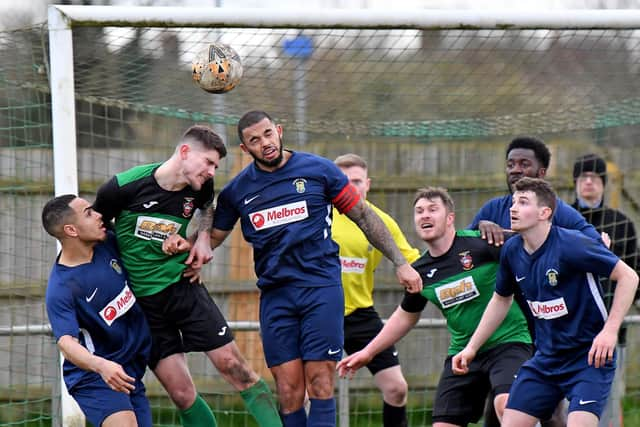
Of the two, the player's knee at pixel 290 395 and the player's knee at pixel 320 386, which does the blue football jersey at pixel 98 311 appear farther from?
the player's knee at pixel 320 386

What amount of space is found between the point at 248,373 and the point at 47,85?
2502 mm

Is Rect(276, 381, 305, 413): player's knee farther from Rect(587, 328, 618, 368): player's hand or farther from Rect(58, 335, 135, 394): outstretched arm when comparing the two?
Rect(587, 328, 618, 368): player's hand

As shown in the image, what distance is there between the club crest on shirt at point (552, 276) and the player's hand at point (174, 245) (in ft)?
6.53

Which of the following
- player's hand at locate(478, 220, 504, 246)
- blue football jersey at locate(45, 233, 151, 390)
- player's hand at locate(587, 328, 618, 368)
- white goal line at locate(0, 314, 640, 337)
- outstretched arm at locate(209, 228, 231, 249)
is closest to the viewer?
player's hand at locate(587, 328, 618, 368)

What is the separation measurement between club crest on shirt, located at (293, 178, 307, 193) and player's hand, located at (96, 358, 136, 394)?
53.1 inches

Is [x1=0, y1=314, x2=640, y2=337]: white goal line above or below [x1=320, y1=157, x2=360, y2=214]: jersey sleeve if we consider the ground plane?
below

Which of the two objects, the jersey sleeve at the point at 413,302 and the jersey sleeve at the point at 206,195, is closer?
the jersey sleeve at the point at 206,195

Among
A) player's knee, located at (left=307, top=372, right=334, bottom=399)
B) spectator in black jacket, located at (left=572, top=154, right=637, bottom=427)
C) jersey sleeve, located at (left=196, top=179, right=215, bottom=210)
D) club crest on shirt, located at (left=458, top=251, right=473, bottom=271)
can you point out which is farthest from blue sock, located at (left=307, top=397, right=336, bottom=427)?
spectator in black jacket, located at (left=572, top=154, right=637, bottom=427)

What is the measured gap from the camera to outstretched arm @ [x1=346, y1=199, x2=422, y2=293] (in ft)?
18.7

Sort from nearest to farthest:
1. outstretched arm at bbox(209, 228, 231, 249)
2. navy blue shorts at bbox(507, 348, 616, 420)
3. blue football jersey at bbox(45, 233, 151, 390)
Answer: navy blue shorts at bbox(507, 348, 616, 420) → blue football jersey at bbox(45, 233, 151, 390) → outstretched arm at bbox(209, 228, 231, 249)

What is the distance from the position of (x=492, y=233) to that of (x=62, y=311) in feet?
8.18

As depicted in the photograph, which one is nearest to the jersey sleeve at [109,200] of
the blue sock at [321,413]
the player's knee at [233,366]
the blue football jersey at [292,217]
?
the blue football jersey at [292,217]

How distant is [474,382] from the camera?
595cm

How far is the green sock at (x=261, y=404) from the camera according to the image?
5945 millimetres
